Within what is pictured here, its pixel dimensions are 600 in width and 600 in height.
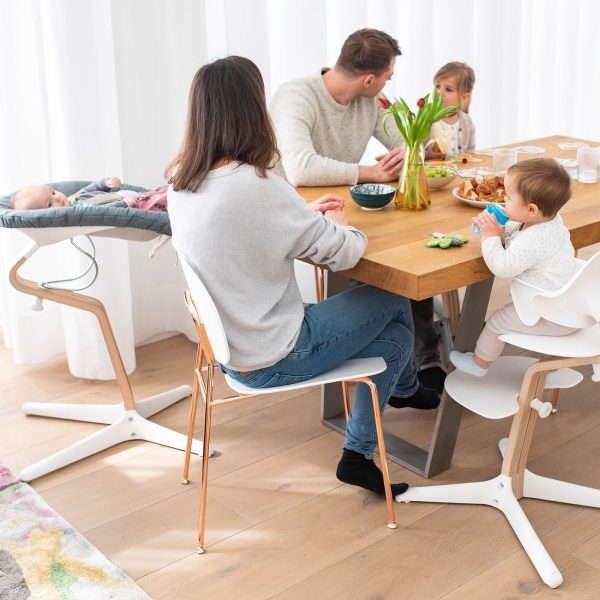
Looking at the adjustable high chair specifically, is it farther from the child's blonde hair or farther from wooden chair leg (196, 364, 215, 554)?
the child's blonde hair

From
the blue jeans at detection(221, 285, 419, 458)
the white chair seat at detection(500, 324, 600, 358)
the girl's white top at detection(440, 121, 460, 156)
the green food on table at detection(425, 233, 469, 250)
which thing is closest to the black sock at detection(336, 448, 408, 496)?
the blue jeans at detection(221, 285, 419, 458)

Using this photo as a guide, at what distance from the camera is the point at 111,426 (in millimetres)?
2443

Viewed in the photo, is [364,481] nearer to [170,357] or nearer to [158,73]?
[170,357]

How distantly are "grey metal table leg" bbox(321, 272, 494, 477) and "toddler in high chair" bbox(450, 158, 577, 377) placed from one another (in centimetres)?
20

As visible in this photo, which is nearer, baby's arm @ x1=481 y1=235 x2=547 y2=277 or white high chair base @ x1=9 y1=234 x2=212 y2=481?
baby's arm @ x1=481 y1=235 x2=547 y2=277

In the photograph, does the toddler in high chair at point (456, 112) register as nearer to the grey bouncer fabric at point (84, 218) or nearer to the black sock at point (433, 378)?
the black sock at point (433, 378)

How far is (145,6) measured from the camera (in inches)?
114

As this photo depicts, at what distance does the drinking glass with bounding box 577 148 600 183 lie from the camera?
2398mm

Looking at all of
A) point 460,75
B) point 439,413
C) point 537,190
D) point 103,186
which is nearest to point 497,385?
point 439,413

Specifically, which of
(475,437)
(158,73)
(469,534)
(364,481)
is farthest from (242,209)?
(158,73)

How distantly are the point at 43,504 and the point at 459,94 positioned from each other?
2.01 meters

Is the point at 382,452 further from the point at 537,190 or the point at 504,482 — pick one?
the point at 537,190

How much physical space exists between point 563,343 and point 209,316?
80cm

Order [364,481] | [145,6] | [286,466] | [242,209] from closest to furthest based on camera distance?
[242,209] < [364,481] < [286,466] < [145,6]
